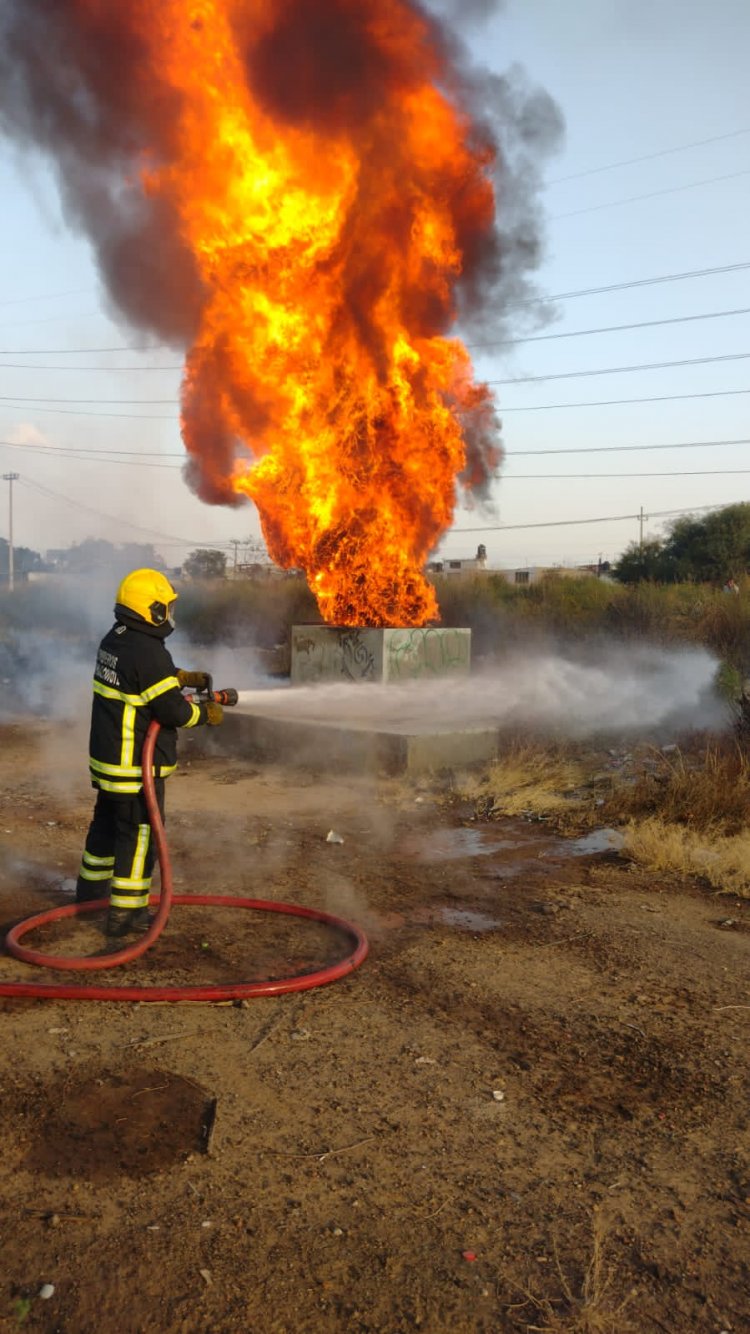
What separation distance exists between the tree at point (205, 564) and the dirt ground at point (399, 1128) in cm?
4561

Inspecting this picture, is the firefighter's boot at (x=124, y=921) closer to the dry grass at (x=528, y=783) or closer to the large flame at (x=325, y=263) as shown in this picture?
the dry grass at (x=528, y=783)

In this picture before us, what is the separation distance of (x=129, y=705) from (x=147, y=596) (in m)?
0.56

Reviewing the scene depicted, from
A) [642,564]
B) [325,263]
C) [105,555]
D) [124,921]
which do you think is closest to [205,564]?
[105,555]

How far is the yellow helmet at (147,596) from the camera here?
4.86m

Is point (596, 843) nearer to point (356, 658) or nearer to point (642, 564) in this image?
point (356, 658)

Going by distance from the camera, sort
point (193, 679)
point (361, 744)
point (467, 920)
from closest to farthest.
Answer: point (193, 679) < point (467, 920) < point (361, 744)

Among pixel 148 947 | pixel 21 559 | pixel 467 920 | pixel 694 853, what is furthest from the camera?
pixel 21 559

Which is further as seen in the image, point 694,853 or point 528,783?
point 528,783

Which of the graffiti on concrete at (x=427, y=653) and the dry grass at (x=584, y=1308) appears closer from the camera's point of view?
the dry grass at (x=584, y=1308)

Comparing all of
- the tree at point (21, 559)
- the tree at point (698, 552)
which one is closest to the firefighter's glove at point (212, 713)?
the tree at point (698, 552)

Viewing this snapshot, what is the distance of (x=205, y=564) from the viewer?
51.9 m

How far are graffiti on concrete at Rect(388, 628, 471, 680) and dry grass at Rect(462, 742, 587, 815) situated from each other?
2607 mm

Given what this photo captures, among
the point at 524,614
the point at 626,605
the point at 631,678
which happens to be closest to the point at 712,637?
the point at 631,678

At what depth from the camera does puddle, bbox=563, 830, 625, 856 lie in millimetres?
7101
